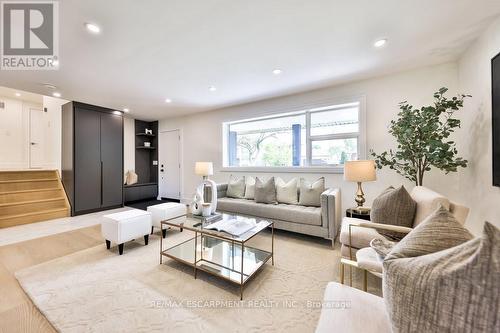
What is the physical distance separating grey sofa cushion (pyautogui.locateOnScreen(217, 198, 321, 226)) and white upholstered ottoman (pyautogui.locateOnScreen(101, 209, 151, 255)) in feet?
4.52

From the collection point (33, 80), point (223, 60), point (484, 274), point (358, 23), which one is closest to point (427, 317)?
point (484, 274)

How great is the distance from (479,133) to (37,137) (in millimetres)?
9838

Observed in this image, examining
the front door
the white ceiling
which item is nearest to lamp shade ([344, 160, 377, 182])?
the white ceiling

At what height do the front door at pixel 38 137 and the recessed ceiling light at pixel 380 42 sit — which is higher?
the recessed ceiling light at pixel 380 42

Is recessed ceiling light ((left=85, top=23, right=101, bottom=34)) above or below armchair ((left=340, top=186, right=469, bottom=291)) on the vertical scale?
above

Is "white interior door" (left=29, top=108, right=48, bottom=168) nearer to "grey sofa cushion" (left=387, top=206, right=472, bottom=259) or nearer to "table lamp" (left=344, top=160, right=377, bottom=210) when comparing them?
"table lamp" (left=344, top=160, right=377, bottom=210)

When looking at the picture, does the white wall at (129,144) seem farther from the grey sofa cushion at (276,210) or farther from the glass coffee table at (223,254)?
the glass coffee table at (223,254)

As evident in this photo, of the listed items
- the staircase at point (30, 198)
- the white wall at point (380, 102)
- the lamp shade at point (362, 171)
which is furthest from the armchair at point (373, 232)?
the staircase at point (30, 198)

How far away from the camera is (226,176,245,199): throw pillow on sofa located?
4.01 metres

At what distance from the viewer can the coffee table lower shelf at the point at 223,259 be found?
1846mm

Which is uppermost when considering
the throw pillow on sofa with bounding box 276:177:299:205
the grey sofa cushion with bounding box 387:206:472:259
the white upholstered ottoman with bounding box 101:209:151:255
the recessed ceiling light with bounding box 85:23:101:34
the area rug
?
the recessed ceiling light with bounding box 85:23:101:34

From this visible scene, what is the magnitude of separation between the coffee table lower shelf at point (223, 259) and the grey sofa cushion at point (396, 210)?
120 cm

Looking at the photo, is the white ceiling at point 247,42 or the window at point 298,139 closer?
the white ceiling at point 247,42

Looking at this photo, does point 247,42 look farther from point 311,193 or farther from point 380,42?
point 311,193
